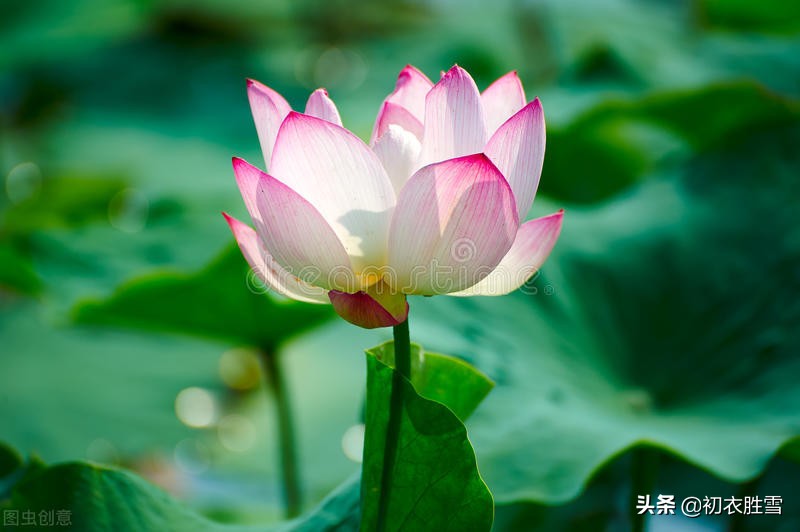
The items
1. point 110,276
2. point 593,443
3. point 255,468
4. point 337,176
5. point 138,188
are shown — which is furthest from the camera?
point 138,188

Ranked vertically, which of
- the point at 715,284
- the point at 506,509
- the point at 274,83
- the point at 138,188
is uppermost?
the point at 274,83

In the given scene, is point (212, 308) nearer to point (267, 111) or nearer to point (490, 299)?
point (490, 299)

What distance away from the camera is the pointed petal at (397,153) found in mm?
497

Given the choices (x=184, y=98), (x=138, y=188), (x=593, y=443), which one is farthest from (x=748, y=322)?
(x=184, y=98)

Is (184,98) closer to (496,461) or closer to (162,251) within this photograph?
(162,251)

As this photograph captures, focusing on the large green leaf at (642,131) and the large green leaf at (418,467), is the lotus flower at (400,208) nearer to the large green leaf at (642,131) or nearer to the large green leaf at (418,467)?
the large green leaf at (418,467)

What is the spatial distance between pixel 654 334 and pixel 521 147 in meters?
0.45

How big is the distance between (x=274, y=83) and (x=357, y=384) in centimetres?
112

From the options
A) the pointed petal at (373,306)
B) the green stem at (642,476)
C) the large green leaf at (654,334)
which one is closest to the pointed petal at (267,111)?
the pointed petal at (373,306)

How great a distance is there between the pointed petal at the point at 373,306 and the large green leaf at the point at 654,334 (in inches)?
10.0

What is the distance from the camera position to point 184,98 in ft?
8.20

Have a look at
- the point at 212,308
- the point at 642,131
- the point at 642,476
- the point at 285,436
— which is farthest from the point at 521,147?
the point at 642,131

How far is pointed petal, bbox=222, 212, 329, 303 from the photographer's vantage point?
0.51 m

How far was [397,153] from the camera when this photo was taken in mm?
499
